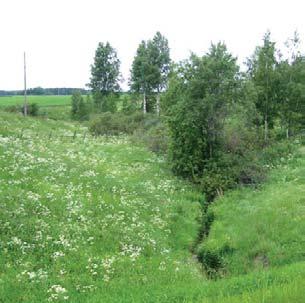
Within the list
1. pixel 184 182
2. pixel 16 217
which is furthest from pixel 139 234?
pixel 184 182

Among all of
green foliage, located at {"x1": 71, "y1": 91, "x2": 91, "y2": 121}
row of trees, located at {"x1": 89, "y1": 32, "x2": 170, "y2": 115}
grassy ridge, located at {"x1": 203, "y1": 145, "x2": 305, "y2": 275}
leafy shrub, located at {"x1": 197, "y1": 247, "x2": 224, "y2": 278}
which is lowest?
leafy shrub, located at {"x1": 197, "y1": 247, "x2": 224, "y2": 278}

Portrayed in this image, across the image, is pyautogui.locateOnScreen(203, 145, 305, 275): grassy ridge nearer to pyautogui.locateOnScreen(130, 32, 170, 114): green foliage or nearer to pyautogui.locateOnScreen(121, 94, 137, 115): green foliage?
pyautogui.locateOnScreen(121, 94, 137, 115): green foliage

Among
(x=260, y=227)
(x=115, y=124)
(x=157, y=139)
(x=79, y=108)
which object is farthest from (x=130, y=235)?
(x=79, y=108)

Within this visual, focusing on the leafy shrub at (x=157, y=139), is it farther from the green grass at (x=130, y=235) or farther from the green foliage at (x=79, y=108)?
the green foliage at (x=79, y=108)

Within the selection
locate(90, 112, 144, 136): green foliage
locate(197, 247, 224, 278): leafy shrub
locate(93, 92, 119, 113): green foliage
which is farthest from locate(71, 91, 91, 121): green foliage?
locate(197, 247, 224, 278): leafy shrub

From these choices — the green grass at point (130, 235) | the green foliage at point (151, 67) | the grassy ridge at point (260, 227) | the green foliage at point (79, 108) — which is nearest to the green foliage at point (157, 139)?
the green grass at point (130, 235)

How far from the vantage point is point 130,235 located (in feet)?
57.5

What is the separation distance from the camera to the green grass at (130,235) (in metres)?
12.6

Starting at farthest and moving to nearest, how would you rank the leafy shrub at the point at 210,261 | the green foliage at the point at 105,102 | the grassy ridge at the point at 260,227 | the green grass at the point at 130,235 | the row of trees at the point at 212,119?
the green foliage at the point at 105,102, the row of trees at the point at 212,119, the grassy ridge at the point at 260,227, the leafy shrub at the point at 210,261, the green grass at the point at 130,235

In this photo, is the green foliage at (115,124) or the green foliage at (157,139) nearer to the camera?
the green foliage at (157,139)

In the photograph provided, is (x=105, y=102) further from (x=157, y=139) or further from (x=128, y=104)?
(x=157, y=139)

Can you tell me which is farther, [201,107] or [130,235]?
[201,107]

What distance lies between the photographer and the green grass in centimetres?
1262

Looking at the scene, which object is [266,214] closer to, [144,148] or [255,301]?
[255,301]
